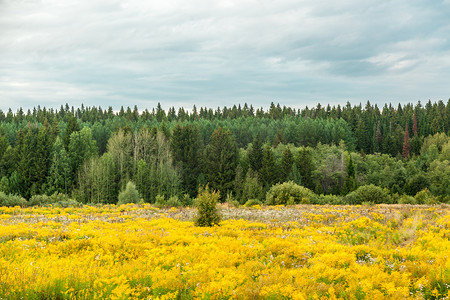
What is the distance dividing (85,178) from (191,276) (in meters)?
64.1

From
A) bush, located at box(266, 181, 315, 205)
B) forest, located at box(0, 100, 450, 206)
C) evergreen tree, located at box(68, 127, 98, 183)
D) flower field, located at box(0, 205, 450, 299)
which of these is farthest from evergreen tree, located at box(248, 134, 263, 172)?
flower field, located at box(0, 205, 450, 299)

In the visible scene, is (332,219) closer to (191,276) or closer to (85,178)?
(191,276)

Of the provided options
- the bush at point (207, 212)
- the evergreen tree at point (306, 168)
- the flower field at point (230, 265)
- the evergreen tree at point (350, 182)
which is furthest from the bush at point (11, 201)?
the evergreen tree at point (306, 168)

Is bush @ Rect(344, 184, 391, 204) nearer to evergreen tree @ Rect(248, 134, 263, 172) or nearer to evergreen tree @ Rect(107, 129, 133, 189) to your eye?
evergreen tree @ Rect(248, 134, 263, 172)

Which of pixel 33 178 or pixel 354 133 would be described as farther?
pixel 354 133

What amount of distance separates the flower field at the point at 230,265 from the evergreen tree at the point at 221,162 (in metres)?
56.2

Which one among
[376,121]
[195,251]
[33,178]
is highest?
[376,121]

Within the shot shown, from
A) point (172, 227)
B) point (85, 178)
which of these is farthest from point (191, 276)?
point (85, 178)

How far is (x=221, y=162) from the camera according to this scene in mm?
72875

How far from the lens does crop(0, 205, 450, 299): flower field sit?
6.75 metres

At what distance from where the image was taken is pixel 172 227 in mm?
16125

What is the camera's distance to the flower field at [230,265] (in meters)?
6.75

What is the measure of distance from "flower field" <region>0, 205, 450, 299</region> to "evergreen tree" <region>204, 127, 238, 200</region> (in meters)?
56.2

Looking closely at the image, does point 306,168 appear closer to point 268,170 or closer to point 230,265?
point 268,170
